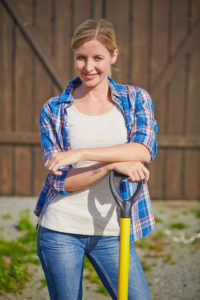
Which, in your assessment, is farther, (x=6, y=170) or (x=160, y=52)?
(x=6, y=170)

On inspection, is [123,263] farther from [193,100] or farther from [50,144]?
[193,100]

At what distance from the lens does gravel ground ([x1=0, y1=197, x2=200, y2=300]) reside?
Result: 9.69ft

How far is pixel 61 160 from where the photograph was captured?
1469 mm

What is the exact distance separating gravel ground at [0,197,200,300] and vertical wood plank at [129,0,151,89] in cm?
148

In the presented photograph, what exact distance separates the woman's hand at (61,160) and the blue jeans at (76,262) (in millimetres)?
283

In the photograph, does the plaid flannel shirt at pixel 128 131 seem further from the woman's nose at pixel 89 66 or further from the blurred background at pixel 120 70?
the blurred background at pixel 120 70

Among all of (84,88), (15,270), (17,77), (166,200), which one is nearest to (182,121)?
(166,200)

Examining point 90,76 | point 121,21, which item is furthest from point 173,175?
point 90,76

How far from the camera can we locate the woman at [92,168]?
1579 millimetres

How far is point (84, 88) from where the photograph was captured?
5.60ft

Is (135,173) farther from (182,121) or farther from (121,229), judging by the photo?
(182,121)

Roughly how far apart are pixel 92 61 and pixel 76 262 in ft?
2.52

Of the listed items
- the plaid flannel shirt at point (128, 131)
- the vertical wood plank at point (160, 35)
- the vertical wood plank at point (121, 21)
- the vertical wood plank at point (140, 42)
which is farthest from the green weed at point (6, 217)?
the plaid flannel shirt at point (128, 131)

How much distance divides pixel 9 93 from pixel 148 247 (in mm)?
2371
